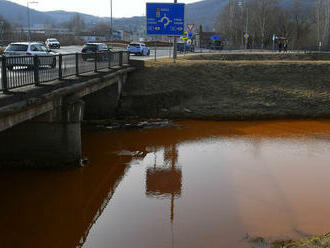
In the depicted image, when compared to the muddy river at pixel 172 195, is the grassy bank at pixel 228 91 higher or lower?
higher

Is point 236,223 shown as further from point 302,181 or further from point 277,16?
point 277,16

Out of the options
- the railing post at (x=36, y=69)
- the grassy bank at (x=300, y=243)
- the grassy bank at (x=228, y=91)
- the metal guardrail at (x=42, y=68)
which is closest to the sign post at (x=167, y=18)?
the grassy bank at (x=228, y=91)

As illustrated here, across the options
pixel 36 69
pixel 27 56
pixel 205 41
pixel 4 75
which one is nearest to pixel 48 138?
pixel 36 69

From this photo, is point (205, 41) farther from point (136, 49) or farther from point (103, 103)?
point (103, 103)

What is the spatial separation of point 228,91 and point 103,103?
9.28 metres

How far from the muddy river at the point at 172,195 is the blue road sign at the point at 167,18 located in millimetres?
13525

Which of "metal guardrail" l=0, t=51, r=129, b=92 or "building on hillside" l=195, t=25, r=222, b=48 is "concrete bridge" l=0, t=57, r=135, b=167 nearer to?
"metal guardrail" l=0, t=51, r=129, b=92

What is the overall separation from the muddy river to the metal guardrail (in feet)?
11.4

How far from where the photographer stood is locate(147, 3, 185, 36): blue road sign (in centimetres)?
3142

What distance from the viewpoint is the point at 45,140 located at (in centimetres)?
1480

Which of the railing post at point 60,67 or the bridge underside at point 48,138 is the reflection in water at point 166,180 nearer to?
the bridge underside at point 48,138

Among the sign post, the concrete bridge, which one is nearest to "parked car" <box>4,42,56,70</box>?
the concrete bridge

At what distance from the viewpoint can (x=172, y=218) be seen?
11.2 meters

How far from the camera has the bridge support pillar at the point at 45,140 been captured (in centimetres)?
1462
